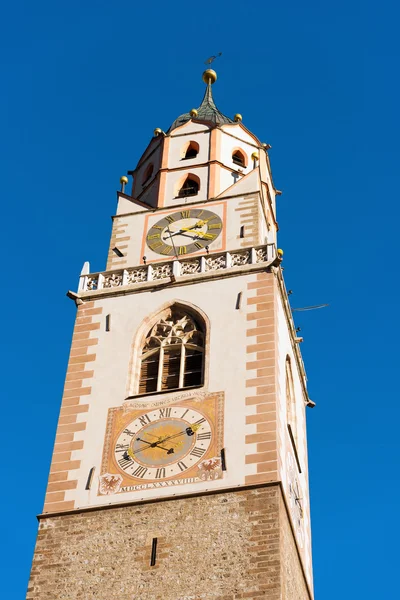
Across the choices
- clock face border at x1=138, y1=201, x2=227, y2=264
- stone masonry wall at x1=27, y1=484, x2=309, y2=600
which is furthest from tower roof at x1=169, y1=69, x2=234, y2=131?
stone masonry wall at x1=27, y1=484, x2=309, y2=600

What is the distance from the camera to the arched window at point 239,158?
105ft

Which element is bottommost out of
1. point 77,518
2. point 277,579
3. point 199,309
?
point 277,579

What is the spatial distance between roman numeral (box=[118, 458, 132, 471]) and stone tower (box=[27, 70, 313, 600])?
25mm

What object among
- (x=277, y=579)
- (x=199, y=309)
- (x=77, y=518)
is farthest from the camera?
(x=199, y=309)

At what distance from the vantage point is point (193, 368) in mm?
25172

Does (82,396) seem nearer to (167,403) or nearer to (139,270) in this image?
(167,403)

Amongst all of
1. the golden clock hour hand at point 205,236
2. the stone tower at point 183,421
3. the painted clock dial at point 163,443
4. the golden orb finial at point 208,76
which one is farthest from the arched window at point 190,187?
the painted clock dial at point 163,443

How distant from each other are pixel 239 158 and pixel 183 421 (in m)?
10.3

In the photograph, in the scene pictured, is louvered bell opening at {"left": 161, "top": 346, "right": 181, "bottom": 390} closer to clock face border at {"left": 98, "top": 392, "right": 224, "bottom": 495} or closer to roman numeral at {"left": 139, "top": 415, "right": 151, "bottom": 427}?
Answer: clock face border at {"left": 98, "top": 392, "right": 224, "bottom": 495}

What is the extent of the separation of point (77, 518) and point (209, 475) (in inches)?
92.6

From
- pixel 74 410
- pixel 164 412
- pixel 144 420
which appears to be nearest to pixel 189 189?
pixel 74 410

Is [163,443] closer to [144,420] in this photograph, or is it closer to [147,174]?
[144,420]

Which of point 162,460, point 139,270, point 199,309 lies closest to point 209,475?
point 162,460

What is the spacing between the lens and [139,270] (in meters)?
27.6
